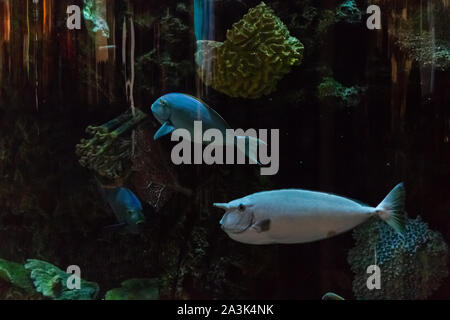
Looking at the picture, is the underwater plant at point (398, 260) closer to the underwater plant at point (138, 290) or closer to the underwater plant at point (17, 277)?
the underwater plant at point (138, 290)

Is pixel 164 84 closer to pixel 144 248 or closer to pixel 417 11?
pixel 144 248

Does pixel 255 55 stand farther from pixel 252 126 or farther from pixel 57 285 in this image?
pixel 57 285

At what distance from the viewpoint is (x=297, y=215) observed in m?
1.31

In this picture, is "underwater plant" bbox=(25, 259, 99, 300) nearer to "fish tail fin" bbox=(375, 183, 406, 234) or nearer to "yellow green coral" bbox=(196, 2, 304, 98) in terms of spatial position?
"yellow green coral" bbox=(196, 2, 304, 98)

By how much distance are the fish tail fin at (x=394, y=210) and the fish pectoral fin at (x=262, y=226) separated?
39 centimetres

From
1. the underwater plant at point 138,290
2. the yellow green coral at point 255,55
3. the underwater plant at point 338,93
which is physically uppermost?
the yellow green coral at point 255,55

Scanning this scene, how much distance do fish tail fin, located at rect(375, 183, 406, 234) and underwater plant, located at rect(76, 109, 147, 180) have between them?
0.92 metres

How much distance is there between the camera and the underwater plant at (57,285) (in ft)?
4.91

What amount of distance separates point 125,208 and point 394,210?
98cm

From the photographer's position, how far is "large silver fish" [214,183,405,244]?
1.31 metres

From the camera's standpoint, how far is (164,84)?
147cm

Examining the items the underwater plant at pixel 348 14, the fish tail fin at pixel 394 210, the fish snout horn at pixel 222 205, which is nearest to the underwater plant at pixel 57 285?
the fish snout horn at pixel 222 205
